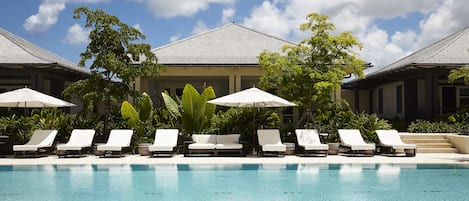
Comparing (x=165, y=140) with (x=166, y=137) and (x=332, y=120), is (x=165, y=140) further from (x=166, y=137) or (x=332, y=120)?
(x=332, y=120)

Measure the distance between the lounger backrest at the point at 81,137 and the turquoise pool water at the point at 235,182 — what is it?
112 inches

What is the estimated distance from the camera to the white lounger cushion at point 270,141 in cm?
1585

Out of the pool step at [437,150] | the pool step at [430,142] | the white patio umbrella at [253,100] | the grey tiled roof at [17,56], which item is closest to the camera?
the white patio umbrella at [253,100]

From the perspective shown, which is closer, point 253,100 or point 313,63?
point 253,100

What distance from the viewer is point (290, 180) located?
11398 mm

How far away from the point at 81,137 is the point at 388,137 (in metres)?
11.1

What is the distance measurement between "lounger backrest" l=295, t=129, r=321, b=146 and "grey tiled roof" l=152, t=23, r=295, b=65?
22.5 ft

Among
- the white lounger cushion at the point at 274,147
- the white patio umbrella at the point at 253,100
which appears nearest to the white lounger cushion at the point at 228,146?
the white lounger cushion at the point at 274,147

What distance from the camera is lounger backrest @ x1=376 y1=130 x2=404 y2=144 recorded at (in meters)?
16.7

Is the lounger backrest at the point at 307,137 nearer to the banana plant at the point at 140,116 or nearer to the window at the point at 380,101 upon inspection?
the banana plant at the point at 140,116

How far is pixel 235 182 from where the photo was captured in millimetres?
11141

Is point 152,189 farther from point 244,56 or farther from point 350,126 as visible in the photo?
point 244,56

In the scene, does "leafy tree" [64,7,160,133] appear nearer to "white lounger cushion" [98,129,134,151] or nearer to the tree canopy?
the tree canopy

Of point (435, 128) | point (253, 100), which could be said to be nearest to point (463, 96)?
point (435, 128)
